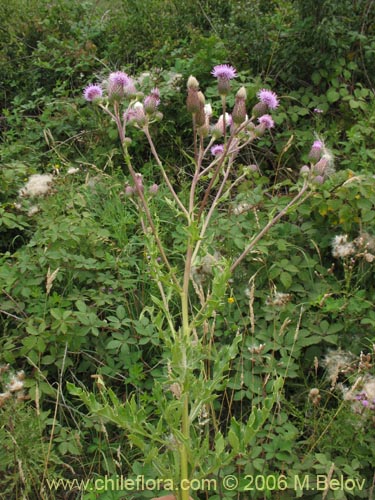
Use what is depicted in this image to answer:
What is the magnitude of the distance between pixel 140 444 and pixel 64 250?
1.19 m

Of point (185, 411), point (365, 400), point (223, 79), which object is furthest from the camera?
point (365, 400)

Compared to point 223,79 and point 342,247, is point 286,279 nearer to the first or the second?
point 342,247

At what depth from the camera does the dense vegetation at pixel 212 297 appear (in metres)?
1.83

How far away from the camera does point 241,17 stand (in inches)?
171

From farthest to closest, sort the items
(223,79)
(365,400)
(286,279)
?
(286,279) → (365,400) → (223,79)

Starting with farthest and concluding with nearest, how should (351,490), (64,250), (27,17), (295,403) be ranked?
(27,17) < (64,250) < (295,403) < (351,490)

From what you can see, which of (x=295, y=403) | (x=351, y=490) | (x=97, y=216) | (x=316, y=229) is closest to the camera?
(x=351, y=490)

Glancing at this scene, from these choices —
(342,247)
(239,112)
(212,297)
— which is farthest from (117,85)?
(342,247)

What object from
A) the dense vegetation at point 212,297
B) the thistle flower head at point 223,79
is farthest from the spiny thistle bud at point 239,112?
the dense vegetation at point 212,297

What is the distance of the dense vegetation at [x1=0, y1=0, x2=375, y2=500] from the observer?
6.00 feet

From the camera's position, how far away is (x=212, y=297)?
152cm

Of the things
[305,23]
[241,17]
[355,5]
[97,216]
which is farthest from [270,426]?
[241,17]

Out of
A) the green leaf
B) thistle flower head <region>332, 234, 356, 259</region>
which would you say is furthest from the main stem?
thistle flower head <region>332, 234, 356, 259</region>

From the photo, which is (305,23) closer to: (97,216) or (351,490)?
(97,216)
